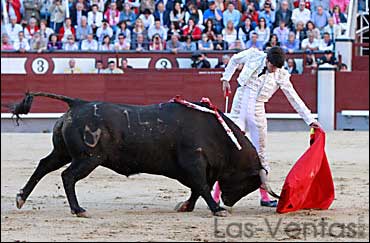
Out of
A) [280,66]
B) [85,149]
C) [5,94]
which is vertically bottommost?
[5,94]

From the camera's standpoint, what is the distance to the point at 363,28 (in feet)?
52.4

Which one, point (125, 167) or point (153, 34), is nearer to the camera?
point (125, 167)

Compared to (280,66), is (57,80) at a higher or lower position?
lower

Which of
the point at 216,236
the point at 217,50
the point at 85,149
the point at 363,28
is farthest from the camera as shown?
the point at 363,28

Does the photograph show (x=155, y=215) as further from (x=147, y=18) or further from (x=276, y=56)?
(x=147, y=18)

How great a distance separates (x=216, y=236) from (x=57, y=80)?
31.5 feet

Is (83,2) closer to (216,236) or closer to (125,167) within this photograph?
(125,167)

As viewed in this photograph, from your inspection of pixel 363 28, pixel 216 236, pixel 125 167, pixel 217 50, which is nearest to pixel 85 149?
pixel 125 167

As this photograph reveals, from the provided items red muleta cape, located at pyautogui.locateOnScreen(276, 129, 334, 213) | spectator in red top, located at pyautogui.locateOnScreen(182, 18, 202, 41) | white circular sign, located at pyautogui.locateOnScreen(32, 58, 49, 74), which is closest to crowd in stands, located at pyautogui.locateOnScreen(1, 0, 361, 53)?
spectator in red top, located at pyautogui.locateOnScreen(182, 18, 202, 41)

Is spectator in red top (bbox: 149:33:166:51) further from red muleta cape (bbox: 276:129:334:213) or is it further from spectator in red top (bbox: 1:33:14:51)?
red muleta cape (bbox: 276:129:334:213)

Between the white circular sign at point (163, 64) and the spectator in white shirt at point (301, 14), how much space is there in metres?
1.93

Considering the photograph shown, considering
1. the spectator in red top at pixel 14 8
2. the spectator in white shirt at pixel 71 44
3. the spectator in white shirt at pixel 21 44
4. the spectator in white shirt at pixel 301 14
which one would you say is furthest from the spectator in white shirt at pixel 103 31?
the spectator in white shirt at pixel 301 14

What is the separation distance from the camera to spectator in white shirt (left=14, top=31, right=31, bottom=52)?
48.2ft

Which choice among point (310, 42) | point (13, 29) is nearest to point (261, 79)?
point (310, 42)
